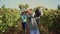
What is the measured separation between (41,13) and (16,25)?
0.42 m

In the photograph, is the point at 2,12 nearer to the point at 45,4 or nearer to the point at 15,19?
the point at 15,19

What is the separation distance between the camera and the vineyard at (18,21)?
2.67 metres

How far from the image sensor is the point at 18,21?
8.84 ft

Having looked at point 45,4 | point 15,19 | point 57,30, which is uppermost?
point 45,4

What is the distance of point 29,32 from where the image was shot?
2707mm

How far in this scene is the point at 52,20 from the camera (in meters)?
2.76

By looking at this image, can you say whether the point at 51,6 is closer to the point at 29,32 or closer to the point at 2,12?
the point at 29,32

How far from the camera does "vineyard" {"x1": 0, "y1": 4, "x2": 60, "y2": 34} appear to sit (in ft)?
8.76

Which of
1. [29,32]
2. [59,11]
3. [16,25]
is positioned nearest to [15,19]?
[16,25]

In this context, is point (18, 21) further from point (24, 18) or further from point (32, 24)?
point (32, 24)

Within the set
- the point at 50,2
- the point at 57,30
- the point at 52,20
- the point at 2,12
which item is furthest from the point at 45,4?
the point at 2,12

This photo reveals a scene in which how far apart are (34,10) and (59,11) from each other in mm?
393

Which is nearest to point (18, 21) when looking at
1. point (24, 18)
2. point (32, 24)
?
point (24, 18)

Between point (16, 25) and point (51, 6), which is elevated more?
point (51, 6)
